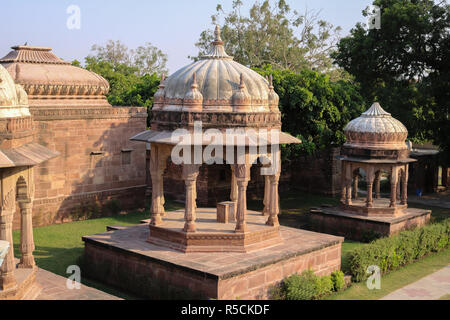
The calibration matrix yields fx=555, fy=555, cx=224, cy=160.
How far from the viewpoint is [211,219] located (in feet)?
42.8

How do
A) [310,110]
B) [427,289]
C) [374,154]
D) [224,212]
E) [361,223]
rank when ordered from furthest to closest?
[310,110], [374,154], [361,223], [224,212], [427,289]

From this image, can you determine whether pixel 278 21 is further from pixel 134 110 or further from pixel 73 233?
pixel 73 233

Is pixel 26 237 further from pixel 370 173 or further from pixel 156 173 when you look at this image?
pixel 370 173

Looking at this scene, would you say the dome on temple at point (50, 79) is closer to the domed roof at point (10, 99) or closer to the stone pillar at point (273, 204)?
the domed roof at point (10, 99)

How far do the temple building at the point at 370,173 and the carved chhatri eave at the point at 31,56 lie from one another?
31.7ft

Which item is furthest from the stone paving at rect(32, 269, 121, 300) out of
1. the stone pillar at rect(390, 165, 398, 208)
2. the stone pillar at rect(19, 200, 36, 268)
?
the stone pillar at rect(390, 165, 398, 208)

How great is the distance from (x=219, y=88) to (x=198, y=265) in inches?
152

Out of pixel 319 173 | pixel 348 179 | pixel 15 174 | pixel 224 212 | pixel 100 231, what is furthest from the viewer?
pixel 319 173

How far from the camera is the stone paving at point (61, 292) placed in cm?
933

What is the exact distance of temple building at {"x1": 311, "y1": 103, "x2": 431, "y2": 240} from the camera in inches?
668

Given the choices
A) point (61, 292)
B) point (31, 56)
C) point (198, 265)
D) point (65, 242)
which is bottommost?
point (65, 242)

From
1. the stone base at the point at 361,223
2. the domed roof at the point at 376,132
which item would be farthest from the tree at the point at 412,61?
the stone base at the point at 361,223

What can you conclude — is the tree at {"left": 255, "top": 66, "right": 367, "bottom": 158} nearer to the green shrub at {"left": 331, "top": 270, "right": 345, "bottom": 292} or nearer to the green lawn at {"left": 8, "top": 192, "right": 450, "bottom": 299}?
the green lawn at {"left": 8, "top": 192, "right": 450, "bottom": 299}

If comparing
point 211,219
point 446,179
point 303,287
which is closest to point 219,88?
point 211,219
